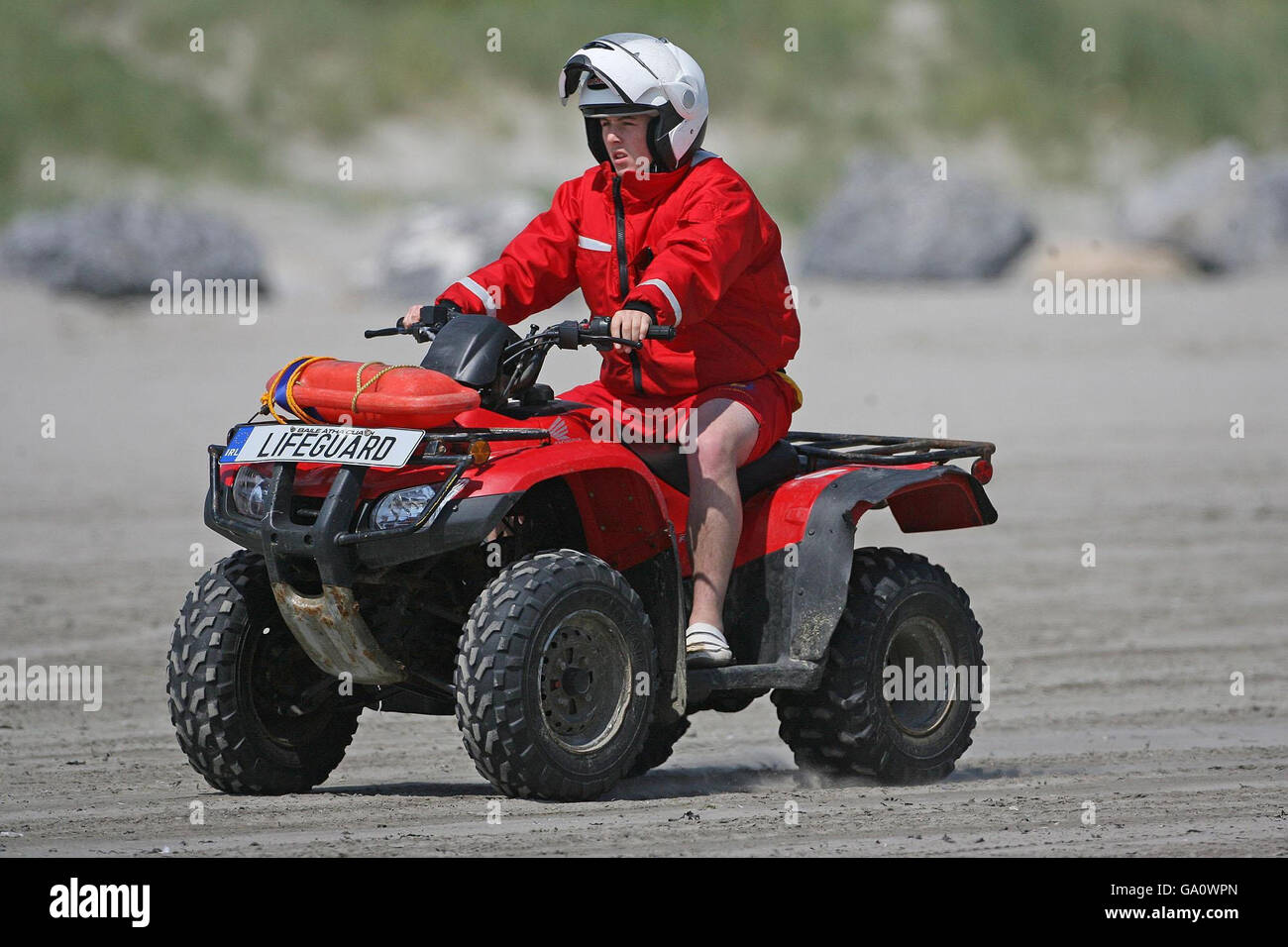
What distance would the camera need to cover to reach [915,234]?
975 inches

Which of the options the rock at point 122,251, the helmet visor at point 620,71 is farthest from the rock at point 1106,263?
the helmet visor at point 620,71

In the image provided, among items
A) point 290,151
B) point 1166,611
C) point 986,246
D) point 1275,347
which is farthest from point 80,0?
point 1166,611

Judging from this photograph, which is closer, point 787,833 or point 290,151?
point 787,833

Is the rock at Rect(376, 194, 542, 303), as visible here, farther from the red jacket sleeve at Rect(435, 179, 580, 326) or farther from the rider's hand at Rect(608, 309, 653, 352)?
the rider's hand at Rect(608, 309, 653, 352)

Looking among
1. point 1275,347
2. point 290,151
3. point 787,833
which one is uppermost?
point 290,151

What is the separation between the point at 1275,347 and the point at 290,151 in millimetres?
16477

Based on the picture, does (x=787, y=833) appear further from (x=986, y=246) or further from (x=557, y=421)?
(x=986, y=246)

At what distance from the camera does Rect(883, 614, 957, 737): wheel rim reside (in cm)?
740

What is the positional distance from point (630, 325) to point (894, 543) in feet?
24.7

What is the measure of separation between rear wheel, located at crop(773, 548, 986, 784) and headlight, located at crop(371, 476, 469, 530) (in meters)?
1.56

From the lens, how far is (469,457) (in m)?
6.24

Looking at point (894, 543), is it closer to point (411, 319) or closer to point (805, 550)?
point (805, 550)

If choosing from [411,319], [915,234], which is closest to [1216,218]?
[915,234]

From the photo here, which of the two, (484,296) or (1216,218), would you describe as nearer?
(484,296)
